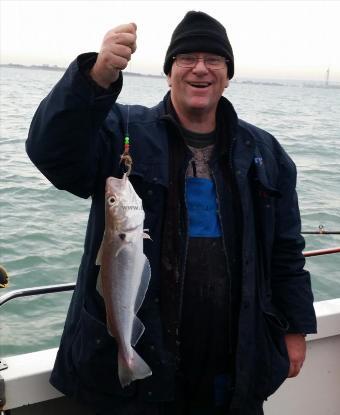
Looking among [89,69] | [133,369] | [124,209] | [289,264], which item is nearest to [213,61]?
[89,69]

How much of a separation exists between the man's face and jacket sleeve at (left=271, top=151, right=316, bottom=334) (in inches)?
21.3

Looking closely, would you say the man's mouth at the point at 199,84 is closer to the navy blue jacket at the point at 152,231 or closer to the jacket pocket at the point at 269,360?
the navy blue jacket at the point at 152,231

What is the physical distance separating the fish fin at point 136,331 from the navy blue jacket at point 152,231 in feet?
0.46

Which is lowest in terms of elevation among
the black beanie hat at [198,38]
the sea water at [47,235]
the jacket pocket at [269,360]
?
the sea water at [47,235]

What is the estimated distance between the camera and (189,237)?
8.04 ft

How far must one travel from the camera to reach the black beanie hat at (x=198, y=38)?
263cm

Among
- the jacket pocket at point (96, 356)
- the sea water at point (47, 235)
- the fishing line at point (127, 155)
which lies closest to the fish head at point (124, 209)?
the fishing line at point (127, 155)

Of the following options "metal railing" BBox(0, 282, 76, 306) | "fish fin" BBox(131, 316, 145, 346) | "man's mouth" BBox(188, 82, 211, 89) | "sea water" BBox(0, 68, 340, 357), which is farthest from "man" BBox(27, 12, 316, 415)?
"sea water" BBox(0, 68, 340, 357)

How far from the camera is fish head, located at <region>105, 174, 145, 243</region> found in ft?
6.81

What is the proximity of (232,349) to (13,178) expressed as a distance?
11.4 metres

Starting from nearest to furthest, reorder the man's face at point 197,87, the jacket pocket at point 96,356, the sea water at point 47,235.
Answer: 1. the jacket pocket at point 96,356
2. the man's face at point 197,87
3. the sea water at point 47,235

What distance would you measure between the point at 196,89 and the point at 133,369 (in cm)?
135

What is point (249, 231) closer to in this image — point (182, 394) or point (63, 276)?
point (182, 394)

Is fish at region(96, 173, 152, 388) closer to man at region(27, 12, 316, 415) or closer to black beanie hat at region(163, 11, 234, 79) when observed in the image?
man at region(27, 12, 316, 415)
